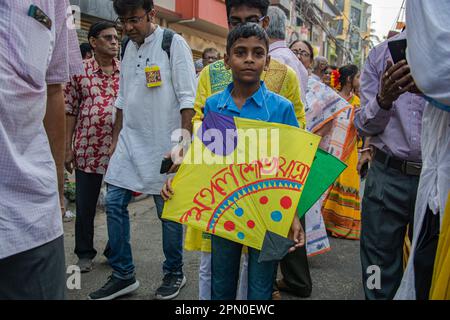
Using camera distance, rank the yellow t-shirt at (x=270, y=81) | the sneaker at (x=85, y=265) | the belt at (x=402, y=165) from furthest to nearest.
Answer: the sneaker at (x=85, y=265) → the yellow t-shirt at (x=270, y=81) → the belt at (x=402, y=165)

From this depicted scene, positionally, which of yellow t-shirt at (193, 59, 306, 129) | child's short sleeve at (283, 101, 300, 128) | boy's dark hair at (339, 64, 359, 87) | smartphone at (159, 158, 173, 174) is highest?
boy's dark hair at (339, 64, 359, 87)

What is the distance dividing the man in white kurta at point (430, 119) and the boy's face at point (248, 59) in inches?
29.4

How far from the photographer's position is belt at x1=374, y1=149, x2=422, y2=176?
219cm

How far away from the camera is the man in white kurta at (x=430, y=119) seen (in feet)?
4.30

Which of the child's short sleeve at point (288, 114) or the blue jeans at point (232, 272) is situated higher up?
the child's short sleeve at point (288, 114)

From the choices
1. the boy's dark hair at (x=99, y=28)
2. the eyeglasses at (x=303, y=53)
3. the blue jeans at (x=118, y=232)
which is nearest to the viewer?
the blue jeans at (x=118, y=232)

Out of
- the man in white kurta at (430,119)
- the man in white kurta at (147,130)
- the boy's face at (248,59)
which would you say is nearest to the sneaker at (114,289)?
the man in white kurta at (147,130)

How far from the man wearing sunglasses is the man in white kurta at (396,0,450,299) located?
2.38 meters

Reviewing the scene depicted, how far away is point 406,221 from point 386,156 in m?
0.33

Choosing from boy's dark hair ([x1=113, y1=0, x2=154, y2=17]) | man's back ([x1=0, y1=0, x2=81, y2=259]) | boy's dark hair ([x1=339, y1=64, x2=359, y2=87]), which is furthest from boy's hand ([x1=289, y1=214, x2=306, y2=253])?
boy's dark hair ([x1=339, y1=64, x2=359, y2=87])

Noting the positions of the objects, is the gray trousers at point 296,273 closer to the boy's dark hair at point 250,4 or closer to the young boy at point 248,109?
the young boy at point 248,109

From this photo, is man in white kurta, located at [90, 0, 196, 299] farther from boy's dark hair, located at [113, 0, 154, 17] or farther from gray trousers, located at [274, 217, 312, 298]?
gray trousers, located at [274, 217, 312, 298]

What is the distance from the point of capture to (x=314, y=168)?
1956 millimetres
